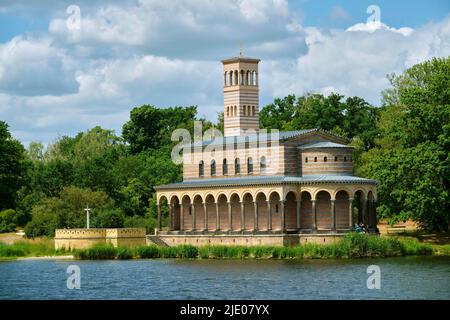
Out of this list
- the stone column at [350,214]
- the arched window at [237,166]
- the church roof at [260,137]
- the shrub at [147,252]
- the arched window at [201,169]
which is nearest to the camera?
the shrub at [147,252]

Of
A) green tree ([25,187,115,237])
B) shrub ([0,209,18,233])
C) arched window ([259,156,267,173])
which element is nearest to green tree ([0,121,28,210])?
shrub ([0,209,18,233])

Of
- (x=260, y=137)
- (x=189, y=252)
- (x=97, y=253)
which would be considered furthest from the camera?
(x=260, y=137)

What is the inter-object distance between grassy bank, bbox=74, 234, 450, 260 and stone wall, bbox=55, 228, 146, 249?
551cm

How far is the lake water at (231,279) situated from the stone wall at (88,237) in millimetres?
9379

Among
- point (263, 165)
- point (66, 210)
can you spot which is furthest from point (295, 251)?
point (66, 210)

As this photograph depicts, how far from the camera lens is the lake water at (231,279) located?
184ft

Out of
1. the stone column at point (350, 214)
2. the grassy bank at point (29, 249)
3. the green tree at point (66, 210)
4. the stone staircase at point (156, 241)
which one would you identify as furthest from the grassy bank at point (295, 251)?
the green tree at point (66, 210)

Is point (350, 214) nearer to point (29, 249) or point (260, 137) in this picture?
point (260, 137)

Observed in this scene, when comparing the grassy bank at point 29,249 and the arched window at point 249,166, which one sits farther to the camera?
the arched window at point 249,166

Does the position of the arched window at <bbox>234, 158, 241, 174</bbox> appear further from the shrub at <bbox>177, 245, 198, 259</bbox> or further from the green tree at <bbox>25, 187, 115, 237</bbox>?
the green tree at <bbox>25, 187, 115, 237</bbox>

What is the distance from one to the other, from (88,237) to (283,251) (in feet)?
54.7

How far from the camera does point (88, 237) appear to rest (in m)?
87.5

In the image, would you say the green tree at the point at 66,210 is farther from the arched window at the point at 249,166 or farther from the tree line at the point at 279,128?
the arched window at the point at 249,166

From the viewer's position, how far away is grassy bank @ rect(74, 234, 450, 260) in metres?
76.1
